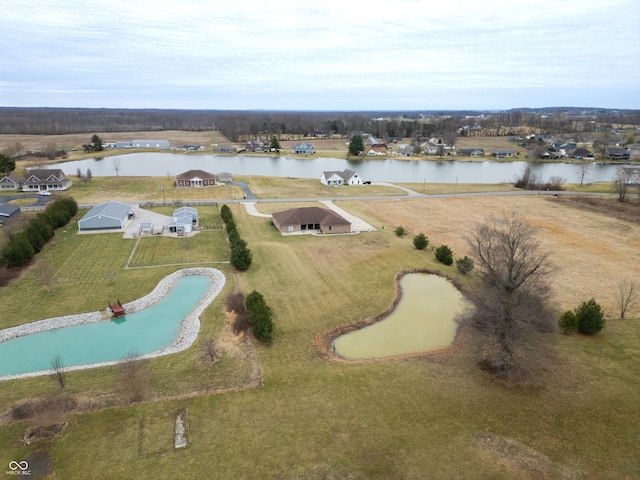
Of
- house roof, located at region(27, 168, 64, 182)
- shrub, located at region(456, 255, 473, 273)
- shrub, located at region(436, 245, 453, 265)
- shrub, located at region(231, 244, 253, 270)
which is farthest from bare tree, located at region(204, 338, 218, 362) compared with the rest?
house roof, located at region(27, 168, 64, 182)

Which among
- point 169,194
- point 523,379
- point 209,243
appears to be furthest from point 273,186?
point 523,379

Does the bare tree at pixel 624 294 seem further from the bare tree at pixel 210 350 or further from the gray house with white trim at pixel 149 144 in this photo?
the gray house with white trim at pixel 149 144

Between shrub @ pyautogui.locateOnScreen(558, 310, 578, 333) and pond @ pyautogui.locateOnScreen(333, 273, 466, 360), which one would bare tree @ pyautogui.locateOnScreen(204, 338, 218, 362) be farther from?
shrub @ pyautogui.locateOnScreen(558, 310, 578, 333)

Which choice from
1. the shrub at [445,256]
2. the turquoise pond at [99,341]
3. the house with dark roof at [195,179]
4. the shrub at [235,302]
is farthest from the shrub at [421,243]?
the house with dark roof at [195,179]

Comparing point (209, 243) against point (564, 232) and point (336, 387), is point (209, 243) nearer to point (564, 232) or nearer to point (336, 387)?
point (336, 387)

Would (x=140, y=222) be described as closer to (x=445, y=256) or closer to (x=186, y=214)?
(x=186, y=214)

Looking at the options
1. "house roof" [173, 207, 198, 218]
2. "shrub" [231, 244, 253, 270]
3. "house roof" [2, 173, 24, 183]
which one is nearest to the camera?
A: "shrub" [231, 244, 253, 270]

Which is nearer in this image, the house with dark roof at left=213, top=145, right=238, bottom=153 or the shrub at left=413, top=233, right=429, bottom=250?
the shrub at left=413, top=233, right=429, bottom=250
